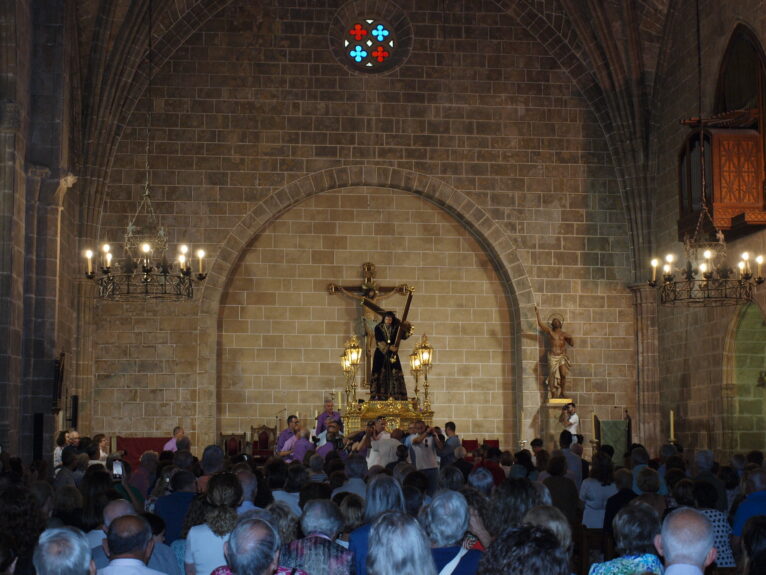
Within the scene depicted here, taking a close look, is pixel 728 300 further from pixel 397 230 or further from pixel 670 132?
pixel 397 230

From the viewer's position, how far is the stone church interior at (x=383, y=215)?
20578 mm

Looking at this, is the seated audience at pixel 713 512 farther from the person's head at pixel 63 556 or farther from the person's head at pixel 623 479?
the person's head at pixel 63 556

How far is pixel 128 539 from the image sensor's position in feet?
17.7

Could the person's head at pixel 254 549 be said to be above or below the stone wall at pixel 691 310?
below

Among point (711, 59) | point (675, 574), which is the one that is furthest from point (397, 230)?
point (675, 574)

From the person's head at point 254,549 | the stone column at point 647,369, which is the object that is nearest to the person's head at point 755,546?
the person's head at point 254,549

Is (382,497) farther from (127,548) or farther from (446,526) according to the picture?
(127,548)

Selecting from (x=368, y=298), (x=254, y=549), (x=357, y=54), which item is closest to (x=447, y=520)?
(x=254, y=549)

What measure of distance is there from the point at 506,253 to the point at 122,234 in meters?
7.06

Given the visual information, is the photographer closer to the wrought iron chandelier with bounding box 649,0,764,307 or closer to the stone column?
the stone column

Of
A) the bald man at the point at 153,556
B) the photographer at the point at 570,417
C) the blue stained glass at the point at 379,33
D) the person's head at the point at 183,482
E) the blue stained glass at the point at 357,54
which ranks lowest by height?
the bald man at the point at 153,556

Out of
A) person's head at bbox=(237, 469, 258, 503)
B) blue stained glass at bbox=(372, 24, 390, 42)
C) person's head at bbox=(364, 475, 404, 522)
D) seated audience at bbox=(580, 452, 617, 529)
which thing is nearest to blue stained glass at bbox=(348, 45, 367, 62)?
blue stained glass at bbox=(372, 24, 390, 42)

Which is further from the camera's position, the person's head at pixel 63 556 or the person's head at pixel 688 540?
the person's head at pixel 688 540

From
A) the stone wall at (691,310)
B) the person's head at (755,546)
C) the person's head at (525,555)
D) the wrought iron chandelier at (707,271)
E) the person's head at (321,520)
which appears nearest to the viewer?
the person's head at (525,555)
